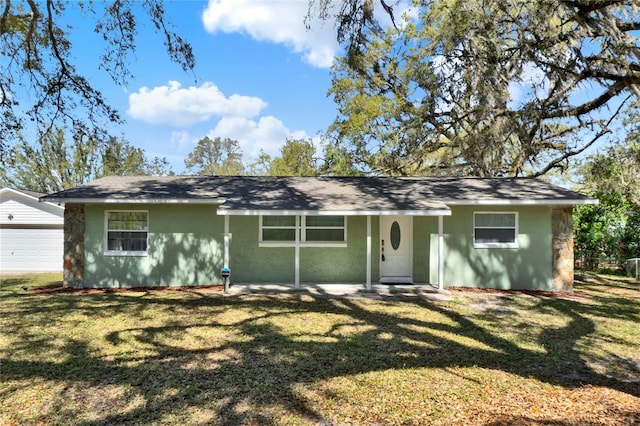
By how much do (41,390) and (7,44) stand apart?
8.29 meters

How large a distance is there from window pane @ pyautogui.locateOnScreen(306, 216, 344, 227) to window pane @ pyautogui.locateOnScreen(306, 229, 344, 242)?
0.18 meters

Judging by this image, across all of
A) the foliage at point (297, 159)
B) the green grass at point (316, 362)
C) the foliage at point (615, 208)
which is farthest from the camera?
the foliage at point (297, 159)

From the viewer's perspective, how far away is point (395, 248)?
37.1 ft

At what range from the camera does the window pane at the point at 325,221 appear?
1127 cm

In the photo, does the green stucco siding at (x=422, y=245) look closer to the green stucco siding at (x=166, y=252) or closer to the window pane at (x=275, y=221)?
the window pane at (x=275, y=221)

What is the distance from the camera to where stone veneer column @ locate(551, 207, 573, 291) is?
1088 centimetres

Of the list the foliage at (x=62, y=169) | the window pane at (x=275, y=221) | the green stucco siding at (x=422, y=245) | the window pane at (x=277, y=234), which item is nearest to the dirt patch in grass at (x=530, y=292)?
the green stucco siding at (x=422, y=245)

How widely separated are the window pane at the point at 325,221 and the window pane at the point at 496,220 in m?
4.05

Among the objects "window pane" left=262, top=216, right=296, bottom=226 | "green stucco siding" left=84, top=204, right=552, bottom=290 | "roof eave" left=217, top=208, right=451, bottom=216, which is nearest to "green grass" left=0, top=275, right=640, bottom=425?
"green stucco siding" left=84, top=204, right=552, bottom=290

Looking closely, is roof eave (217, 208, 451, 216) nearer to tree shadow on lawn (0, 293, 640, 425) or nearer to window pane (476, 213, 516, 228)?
window pane (476, 213, 516, 228)

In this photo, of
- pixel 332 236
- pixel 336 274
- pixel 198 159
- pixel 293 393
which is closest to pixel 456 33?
pixel 332 236

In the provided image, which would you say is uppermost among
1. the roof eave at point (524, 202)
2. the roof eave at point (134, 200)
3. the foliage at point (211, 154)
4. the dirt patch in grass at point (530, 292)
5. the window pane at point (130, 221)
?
the foliage at point (211, 154)

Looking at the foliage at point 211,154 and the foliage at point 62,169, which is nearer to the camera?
the foliage at point 62,169

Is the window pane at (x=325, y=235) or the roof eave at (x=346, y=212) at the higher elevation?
the roof eave at (x=346, y=212)
